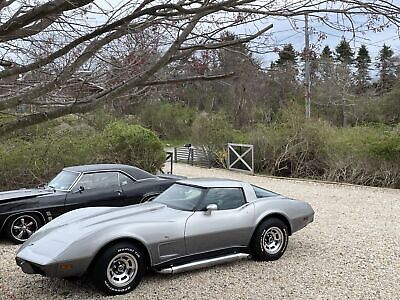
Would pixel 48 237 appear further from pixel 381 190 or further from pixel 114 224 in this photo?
pixel 381 190

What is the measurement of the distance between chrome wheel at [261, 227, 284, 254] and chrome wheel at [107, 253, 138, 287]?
2.00m

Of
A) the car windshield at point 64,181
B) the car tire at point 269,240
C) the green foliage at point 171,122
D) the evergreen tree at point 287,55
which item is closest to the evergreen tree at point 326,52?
the evergreen tree at point 287,55

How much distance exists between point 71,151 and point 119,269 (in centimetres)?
901

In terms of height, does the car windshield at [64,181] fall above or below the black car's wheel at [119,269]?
above

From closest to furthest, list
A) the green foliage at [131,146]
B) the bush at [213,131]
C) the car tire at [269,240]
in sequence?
the car tire at [269,240], the green foliage at [131,146], the bush at [213,131]

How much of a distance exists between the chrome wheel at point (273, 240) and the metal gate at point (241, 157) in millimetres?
12399

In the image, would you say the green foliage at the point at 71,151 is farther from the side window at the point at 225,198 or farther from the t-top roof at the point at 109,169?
the side window at the point at 225,198

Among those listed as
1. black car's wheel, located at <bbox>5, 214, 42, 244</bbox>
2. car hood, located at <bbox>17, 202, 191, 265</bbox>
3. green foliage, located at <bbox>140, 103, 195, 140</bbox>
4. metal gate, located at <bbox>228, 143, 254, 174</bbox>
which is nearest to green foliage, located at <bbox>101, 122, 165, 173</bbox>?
metal gate, located at <bbox>228, 143, 254, 174</bbox>

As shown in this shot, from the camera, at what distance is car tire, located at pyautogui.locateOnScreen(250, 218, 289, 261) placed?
6.69 m

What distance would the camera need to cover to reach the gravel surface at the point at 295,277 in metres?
→ 5.62

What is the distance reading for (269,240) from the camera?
685 cm

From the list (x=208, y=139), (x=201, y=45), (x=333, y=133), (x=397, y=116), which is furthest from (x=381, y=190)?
(x=397, y=116)

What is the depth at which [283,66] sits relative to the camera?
4.23 m

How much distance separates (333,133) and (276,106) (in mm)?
6481
